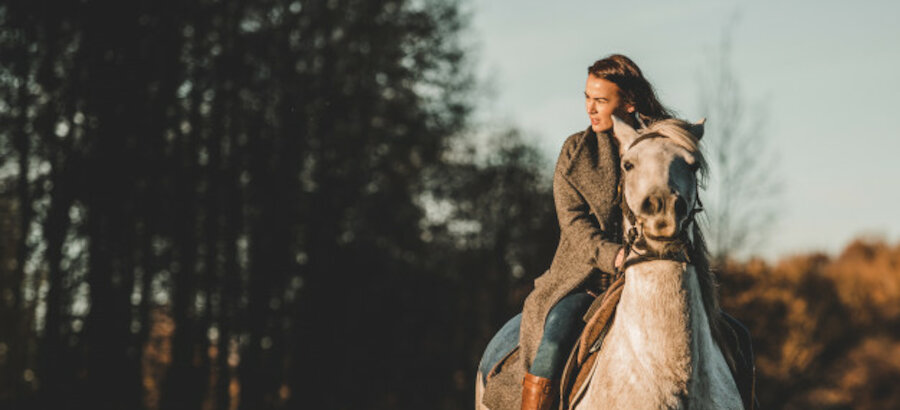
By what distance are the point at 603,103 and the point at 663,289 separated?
1464 mm

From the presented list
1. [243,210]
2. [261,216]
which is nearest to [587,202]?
[261,216]

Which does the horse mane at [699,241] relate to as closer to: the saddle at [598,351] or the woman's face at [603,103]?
the saddle at [598,351]

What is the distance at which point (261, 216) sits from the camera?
1986 cm

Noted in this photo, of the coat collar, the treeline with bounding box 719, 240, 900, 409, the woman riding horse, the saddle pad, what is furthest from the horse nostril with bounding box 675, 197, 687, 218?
the treeline with bounding box 719, 240, 900, 409

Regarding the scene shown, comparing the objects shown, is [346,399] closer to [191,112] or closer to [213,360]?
[213,360]

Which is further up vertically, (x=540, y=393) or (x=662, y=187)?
(x=662, y=187)

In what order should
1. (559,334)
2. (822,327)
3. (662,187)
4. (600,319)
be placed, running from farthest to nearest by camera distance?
(822,327)
(559,334)
(600,319)
(662,187)

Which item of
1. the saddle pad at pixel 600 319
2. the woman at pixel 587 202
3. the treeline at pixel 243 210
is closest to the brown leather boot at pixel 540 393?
the woman at pixel 587 202

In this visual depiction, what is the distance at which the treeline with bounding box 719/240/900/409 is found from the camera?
22.8 meters

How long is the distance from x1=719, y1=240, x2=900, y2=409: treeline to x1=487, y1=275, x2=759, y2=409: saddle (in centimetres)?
1591

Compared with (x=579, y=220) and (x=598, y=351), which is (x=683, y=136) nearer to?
(x=579, y=220)

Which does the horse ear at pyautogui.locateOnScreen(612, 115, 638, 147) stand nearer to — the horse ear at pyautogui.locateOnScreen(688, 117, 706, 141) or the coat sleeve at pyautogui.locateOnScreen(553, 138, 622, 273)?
the horse ear at pyautogui.locateOnScreen(688, 117, 706, 141)

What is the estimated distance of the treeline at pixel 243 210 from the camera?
52.0ft

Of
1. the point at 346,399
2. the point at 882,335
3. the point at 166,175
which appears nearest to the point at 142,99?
the point at 166,175
